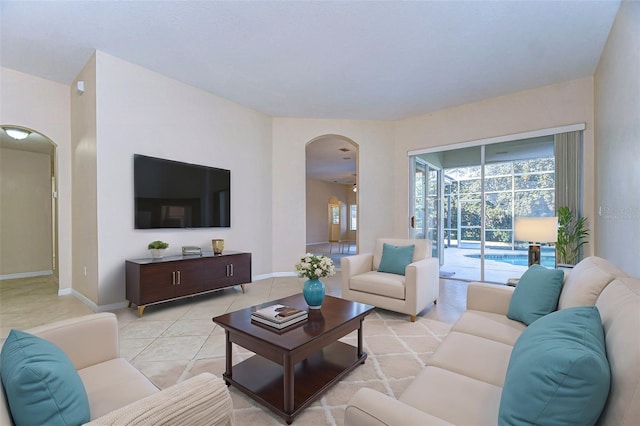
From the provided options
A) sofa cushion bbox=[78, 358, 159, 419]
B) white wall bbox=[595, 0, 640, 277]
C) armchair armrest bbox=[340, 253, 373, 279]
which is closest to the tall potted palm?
white wall bbox=[595, 0, 640, 277]

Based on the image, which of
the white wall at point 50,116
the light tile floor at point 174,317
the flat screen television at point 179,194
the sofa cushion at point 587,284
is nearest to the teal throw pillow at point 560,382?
the sofa cushion at point 587,284

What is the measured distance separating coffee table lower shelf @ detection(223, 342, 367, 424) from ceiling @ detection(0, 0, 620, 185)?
2895mm

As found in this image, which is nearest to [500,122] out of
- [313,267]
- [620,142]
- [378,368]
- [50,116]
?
[620,142]

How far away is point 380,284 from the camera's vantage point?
3.20m

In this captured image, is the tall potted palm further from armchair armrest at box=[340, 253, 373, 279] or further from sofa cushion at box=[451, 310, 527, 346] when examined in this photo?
sofa cushion at box=[451, 310, 527, 346]

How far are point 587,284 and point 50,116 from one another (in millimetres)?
5849

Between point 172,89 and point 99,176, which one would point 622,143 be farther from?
point 99,176

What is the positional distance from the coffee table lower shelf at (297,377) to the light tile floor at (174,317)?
0.13m

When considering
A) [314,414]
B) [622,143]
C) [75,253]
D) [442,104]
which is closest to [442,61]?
[442,104]

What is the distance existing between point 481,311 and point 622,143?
1950 mm

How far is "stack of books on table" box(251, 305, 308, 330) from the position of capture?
184 cm

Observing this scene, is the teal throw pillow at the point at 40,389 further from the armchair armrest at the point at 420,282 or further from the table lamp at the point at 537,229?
the table lamp at the point at 537,229

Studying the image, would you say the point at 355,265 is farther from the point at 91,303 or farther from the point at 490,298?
the point at 91,303

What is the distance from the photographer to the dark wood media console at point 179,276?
3.22 metres
